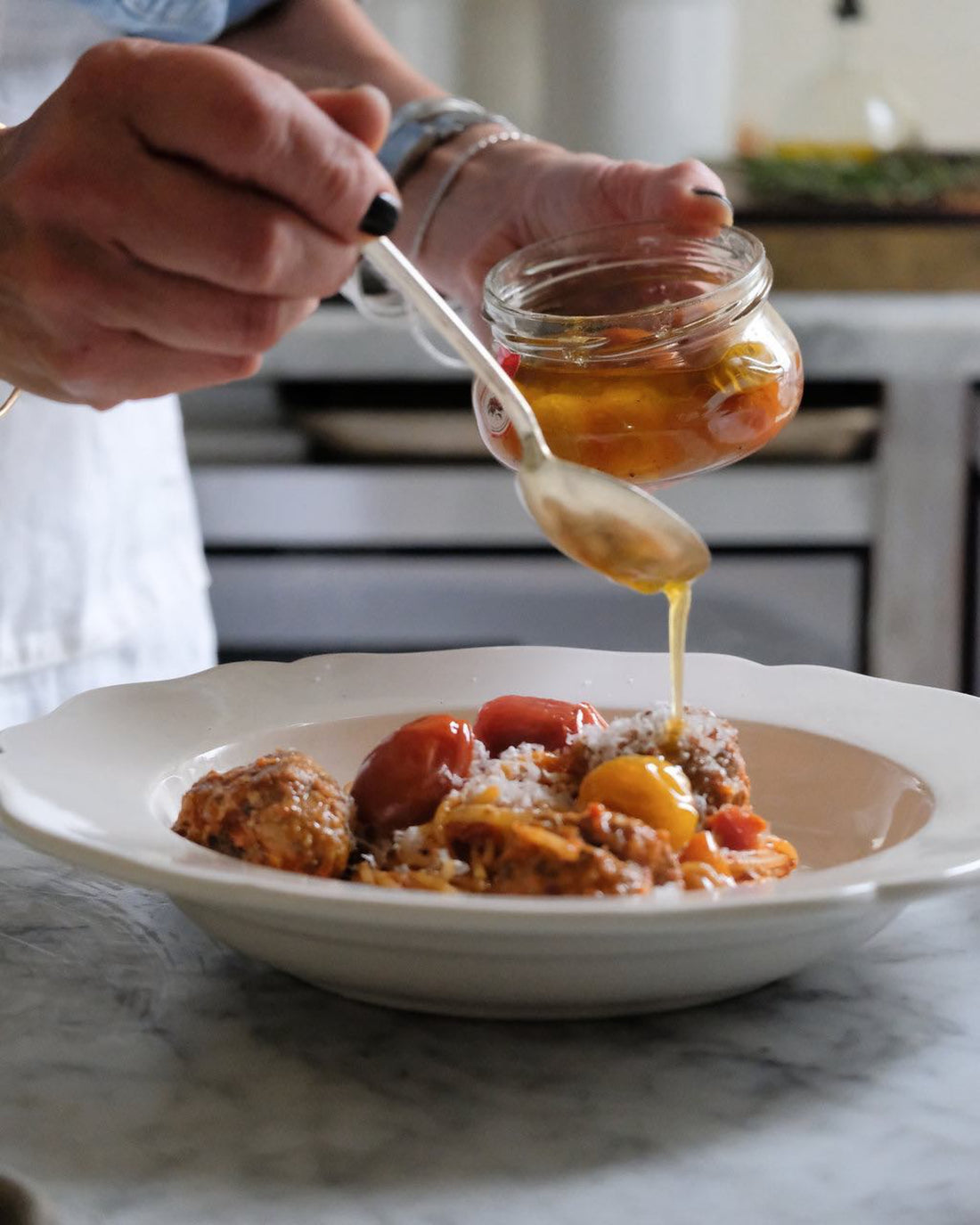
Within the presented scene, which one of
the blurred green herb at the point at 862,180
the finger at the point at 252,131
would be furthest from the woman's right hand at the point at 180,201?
the blurred green herb at the point at 862,180

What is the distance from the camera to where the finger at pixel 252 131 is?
633 mm

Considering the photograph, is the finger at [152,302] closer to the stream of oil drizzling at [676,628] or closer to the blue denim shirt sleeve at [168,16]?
the stream of oil drizzling at [676,628]

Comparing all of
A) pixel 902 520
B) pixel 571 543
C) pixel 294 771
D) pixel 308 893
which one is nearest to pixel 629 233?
pixel 571 543

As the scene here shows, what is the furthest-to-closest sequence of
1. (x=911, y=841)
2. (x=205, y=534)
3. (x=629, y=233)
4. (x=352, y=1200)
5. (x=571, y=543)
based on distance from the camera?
(x=205, y=534), (x=629, y=233), (x=571, y=543), (x=911, y=841), (x=352, y=1200)

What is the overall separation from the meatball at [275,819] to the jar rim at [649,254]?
27 centimetres

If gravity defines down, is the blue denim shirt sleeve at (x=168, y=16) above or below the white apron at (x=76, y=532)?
above

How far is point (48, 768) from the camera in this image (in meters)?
0.69

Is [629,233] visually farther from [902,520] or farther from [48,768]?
[902,520]

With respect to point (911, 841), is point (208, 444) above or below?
below

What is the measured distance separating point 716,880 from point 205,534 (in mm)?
1345

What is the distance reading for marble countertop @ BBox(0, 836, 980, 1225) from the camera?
0.46m

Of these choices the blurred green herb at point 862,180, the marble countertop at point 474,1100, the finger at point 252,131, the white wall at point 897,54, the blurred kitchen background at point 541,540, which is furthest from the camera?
the white wall at point 897,54

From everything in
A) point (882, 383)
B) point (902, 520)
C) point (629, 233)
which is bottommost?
point (902, 520)

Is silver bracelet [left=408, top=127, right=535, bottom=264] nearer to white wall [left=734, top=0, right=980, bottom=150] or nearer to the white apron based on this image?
the white apron
